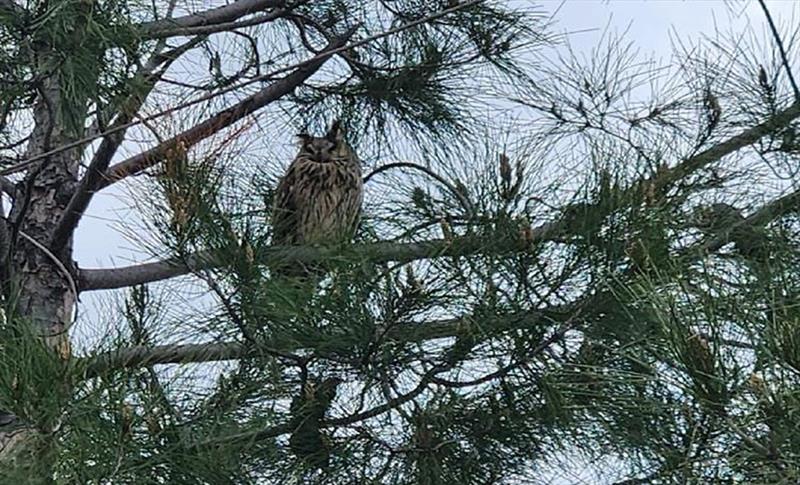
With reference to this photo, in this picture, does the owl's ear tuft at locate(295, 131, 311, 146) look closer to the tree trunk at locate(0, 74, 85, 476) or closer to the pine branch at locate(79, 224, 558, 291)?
the tree trunk at locate(0, 74, 85, 476)

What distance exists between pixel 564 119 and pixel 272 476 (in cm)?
91

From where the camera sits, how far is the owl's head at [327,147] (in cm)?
285

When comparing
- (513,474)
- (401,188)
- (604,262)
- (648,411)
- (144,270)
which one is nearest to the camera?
(648,411)

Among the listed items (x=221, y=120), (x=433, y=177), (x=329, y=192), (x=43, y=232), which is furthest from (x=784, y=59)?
(x=43, y=232)

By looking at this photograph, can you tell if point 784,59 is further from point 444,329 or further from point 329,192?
point 329,192

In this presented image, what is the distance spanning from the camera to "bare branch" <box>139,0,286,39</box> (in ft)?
6.73

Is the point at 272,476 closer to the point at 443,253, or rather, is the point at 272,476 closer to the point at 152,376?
the point at 152,376

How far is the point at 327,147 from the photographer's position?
285cm

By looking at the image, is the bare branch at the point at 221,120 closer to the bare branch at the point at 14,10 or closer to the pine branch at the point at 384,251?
the pine branch at the point at 384,251

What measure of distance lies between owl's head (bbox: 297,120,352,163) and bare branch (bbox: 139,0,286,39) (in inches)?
13.4

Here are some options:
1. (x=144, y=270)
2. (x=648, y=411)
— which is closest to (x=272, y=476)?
(x=648, y=411)

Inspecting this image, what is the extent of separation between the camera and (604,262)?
163cm

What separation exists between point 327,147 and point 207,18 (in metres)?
0.51

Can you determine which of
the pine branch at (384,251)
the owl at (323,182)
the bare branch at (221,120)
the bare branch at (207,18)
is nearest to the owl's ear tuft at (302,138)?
the owl at (323,182)
